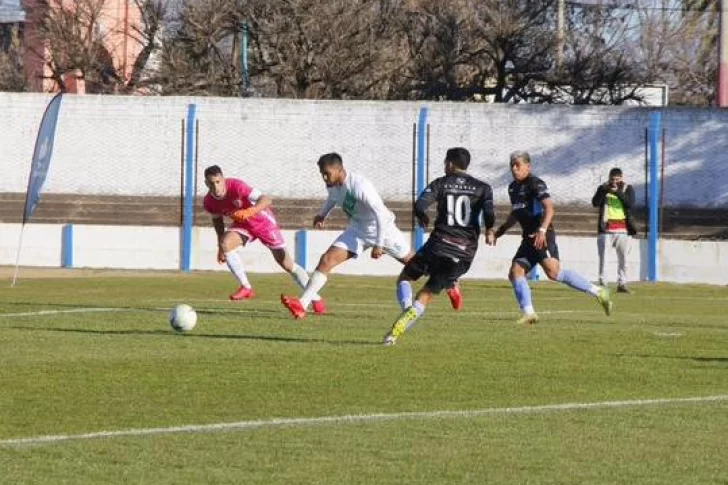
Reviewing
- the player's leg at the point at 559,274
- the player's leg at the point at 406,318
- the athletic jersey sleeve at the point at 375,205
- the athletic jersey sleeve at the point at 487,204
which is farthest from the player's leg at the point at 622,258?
the player's leg at the point at 406,318

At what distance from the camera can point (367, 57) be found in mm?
43750

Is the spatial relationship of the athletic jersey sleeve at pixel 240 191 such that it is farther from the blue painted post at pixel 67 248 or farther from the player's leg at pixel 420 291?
the blue painted post at pixel 67 248

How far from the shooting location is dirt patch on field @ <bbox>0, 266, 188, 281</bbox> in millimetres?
29312

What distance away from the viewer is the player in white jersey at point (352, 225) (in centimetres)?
1672

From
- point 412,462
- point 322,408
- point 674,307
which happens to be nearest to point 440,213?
point 322,408

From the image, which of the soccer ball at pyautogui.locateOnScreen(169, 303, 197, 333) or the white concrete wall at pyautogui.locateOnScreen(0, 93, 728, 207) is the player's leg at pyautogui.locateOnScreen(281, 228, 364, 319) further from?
the white concrete wall at pyautogui.locateOnScreen(0, 93, 728, 207)

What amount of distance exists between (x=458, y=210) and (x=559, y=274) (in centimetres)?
357

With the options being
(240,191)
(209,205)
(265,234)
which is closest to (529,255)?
(265,234)

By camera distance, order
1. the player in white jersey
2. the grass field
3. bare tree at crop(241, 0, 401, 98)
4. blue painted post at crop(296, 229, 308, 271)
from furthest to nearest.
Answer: bare tree at crop(241, 0, 401, 98)
blue painted post at crop(296, 229, 308, 271)
the player in white jersey
the grass field

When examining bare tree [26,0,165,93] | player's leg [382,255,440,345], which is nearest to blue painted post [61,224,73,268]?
bare tree [26,0,165,93]

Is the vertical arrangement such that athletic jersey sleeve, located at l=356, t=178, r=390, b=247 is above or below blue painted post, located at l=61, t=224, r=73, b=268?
above

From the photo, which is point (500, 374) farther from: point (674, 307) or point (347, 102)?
point (347, 102)

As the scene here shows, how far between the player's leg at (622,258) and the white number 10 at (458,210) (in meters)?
12.1

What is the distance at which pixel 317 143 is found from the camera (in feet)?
126
